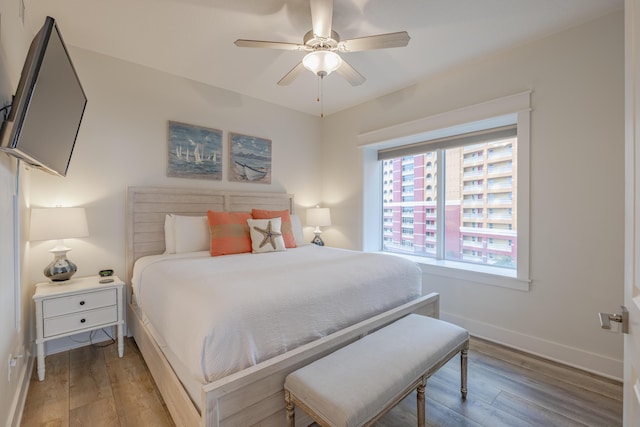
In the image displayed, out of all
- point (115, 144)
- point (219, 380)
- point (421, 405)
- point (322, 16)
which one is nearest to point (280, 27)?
point (322, 16)

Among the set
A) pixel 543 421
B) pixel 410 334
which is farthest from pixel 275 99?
pixel 543 421

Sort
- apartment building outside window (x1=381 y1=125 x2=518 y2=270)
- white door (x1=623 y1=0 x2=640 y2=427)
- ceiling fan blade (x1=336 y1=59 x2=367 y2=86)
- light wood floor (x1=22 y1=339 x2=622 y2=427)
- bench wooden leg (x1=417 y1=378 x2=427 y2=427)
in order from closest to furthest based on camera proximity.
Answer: white door (x1=623 y1=0 x2=640 y2=427), bench wooden leg (x1=417 y1=378 x2=427 y2=427), light wood floor (x1=22 y1=339 x2=622 y2=427), ceiling fan blade (x1=336 y1=59 x2=367 y2=86), apartment building outside window (x1=381 y1=125 x2=518 y2=270)

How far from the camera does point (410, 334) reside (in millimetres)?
1654

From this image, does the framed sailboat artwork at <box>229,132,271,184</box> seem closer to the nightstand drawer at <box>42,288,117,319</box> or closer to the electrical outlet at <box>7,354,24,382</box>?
the nightstand drawer at <box>42,288,117,319</box>

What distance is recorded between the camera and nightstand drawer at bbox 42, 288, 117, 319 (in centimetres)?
200

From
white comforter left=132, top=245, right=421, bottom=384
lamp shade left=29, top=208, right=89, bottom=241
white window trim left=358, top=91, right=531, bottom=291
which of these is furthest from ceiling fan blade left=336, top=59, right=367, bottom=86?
lamp shade left=29, top=208, right=89, bottom=241

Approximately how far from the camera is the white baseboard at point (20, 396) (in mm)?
1508

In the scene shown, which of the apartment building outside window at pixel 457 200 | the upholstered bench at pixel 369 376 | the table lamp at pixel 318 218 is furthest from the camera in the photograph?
the table lamp at pixel 318 218

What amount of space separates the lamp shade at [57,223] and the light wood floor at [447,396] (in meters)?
1.02

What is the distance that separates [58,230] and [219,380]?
75.0 inches

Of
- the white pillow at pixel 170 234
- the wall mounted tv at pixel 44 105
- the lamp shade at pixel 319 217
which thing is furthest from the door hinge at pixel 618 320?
the lamp shade at pixel 319 217

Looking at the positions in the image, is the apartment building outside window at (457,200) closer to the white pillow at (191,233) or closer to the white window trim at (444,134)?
the white window trim at (444,134)

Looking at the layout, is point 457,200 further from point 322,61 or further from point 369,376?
point 369,376

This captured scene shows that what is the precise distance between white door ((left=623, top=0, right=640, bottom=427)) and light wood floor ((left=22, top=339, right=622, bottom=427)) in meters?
1.07
